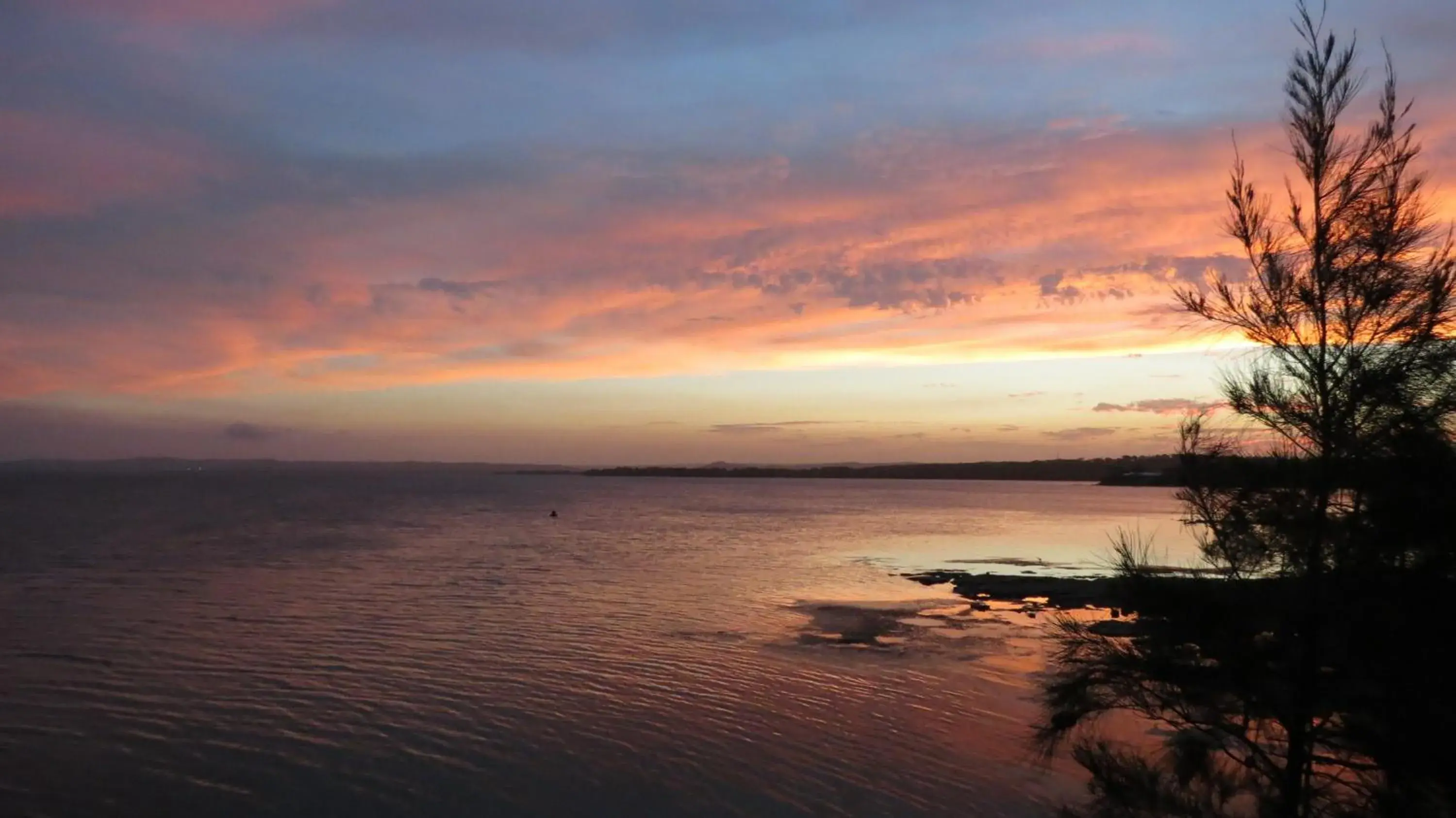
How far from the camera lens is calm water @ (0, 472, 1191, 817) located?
560 inches

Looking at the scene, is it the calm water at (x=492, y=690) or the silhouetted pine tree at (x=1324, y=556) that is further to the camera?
the calm water at (x=492, y=690)

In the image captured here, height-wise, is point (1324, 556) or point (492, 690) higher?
point (1324, 556)

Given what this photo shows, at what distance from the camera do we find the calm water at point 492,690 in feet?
46.7

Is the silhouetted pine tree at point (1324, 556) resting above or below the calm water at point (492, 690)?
above

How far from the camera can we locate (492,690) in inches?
789

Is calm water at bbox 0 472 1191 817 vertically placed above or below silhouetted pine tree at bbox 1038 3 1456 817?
below

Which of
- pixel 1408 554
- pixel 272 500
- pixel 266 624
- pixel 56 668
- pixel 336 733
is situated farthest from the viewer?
Result: pixel 272 500

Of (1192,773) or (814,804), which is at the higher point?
(1192,773)

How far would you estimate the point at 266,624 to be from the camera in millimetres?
27375

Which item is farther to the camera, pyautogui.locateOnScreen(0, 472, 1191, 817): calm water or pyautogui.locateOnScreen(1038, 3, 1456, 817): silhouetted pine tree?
pyautogui.locateOnScreen(0, 472, 1191, 817): calm water

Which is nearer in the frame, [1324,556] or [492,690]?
[1324,556]

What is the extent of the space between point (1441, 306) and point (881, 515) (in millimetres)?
93088

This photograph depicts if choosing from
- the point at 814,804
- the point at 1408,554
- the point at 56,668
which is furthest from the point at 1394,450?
the point at 56,668

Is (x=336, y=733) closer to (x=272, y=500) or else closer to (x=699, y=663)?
(x=699, y=663)
